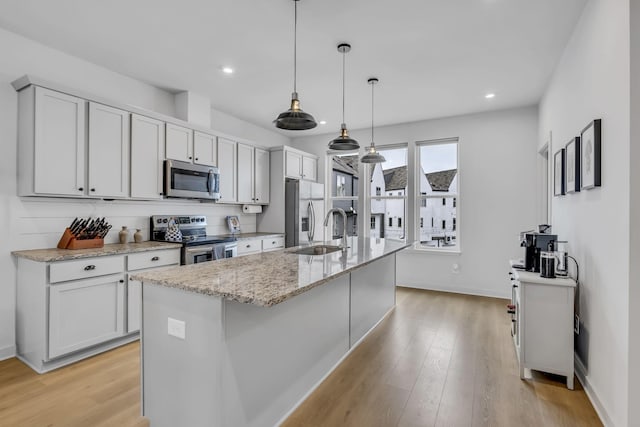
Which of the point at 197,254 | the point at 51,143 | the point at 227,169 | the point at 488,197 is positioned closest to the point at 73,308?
the point at 197,254

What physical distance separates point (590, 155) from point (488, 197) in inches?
108

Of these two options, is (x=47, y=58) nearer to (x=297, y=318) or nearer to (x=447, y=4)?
(x=297, y=318)

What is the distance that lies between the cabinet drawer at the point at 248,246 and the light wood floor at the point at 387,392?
167 centimetres

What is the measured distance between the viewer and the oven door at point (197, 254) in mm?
3498

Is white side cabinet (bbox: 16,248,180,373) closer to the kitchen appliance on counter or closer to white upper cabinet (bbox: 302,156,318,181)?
the kitchen appliance on counter

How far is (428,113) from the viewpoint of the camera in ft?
16.2

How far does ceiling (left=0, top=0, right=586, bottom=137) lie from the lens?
2445mm

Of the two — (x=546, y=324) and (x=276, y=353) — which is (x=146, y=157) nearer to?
(x=276, y=353)

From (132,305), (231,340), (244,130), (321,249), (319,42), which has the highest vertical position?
(319,42)

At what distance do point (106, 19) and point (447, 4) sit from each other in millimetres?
2634

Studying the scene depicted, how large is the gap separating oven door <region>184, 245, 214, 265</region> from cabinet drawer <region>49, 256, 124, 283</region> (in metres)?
0.65

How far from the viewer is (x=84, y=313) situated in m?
2.72

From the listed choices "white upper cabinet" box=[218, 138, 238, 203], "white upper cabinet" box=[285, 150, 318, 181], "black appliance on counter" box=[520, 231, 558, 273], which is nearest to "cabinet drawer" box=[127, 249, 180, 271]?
"white upper cabinet" box=[218, 138, 238, 203]

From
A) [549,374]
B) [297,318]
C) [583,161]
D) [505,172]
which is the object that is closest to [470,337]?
[549,374]
